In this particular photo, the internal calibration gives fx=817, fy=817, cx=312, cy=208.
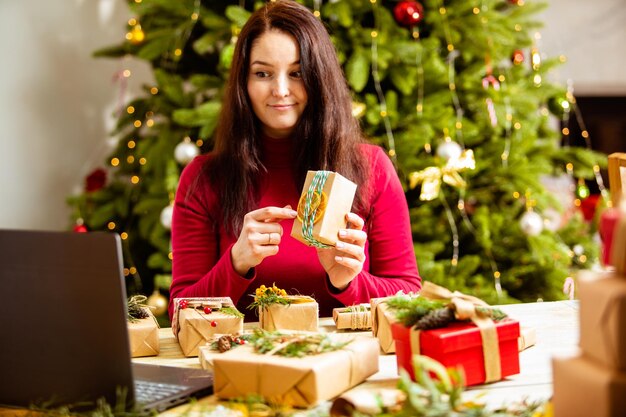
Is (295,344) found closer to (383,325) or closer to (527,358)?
(383,325)

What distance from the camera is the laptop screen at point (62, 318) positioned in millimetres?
967

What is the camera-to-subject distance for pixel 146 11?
10.6ft

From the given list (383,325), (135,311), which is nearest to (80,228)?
(135,311)

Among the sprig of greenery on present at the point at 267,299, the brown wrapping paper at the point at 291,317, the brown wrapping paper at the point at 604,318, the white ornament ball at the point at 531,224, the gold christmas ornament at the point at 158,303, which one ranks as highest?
the white ornament ball at the point at 531,224

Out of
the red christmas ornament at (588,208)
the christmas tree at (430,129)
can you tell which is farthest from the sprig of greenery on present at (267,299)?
the red christmas ornament at (588,208)

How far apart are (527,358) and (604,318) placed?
463mm

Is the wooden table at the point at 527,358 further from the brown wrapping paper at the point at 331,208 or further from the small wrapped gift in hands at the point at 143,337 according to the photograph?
the brown wrapping paper at the point at 331,208

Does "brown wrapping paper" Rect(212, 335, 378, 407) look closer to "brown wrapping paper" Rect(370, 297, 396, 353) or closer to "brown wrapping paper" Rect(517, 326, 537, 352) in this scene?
"brown wrapping paper" Rect(370, 297, 396, 353)

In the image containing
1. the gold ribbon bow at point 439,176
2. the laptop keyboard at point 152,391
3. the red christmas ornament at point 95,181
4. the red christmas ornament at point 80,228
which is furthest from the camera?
the red christmas ornament at point 95,181

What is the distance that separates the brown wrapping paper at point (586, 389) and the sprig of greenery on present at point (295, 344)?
0.32m

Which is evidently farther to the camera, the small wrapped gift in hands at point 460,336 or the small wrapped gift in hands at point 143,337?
the small wrapped gift in hands at point 143,337

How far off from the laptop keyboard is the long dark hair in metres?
0.86

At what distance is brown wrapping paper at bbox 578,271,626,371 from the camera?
0.82m

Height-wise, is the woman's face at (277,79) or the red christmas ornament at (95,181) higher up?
the woman's face at (277,79)
